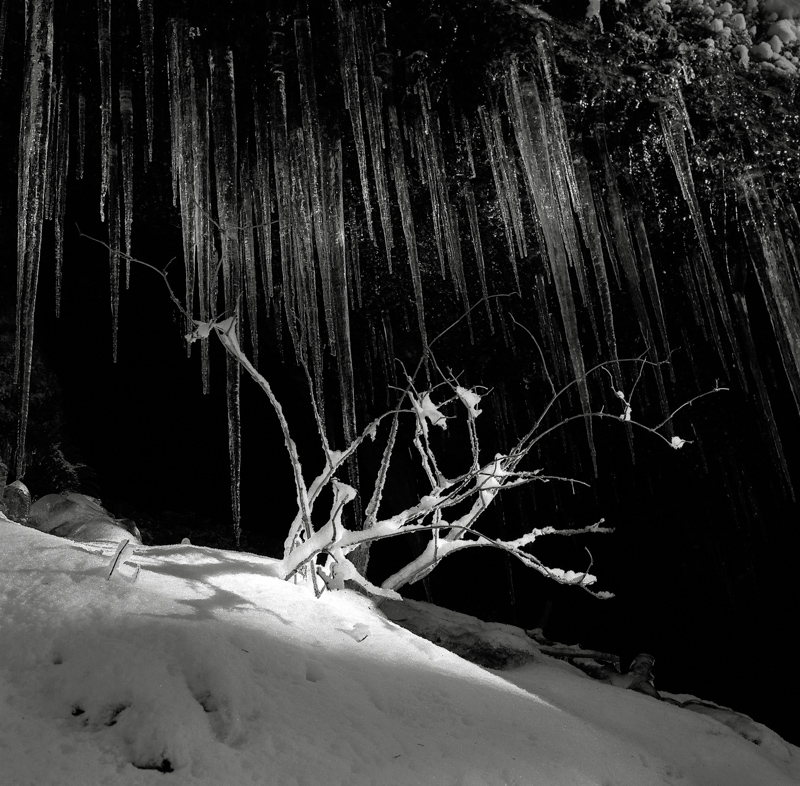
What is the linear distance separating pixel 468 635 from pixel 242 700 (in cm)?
238

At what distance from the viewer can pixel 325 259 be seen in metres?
4.63

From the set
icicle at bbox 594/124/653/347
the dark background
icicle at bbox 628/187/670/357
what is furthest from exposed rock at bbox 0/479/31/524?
icicle at bbox 628/187/670/357

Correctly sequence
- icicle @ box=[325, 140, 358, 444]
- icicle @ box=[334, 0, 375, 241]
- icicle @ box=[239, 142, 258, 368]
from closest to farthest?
icicle @ box=[334, 0, 375, 241]
icicle @ box=[325, 140, 358, 444]
icicle @ box=[239, 142, 258, 368]

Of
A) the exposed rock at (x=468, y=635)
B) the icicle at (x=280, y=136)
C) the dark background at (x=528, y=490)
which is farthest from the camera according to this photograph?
the dark background at (x=528, y=490)

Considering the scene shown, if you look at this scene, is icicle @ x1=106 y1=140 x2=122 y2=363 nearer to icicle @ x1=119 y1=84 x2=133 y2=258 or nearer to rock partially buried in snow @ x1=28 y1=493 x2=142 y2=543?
icicle @ x1=119 y1=84 x2=133 y2=258

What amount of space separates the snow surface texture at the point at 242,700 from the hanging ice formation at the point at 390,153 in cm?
198

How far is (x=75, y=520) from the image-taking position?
481 centimetres

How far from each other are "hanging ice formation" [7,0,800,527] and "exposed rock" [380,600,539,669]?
1.44m

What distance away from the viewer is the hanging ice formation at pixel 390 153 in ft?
13.0

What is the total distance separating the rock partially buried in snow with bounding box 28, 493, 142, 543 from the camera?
4.41 meters

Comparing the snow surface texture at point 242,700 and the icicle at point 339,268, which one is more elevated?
the icicle at point 339,268

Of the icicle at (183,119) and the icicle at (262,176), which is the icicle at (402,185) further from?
the icicle at (183,119)

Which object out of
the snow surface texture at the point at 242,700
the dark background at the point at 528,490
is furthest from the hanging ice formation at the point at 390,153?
the snow surface texture at the point at 242,700

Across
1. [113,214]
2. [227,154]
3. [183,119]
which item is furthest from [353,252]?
[113,214]
